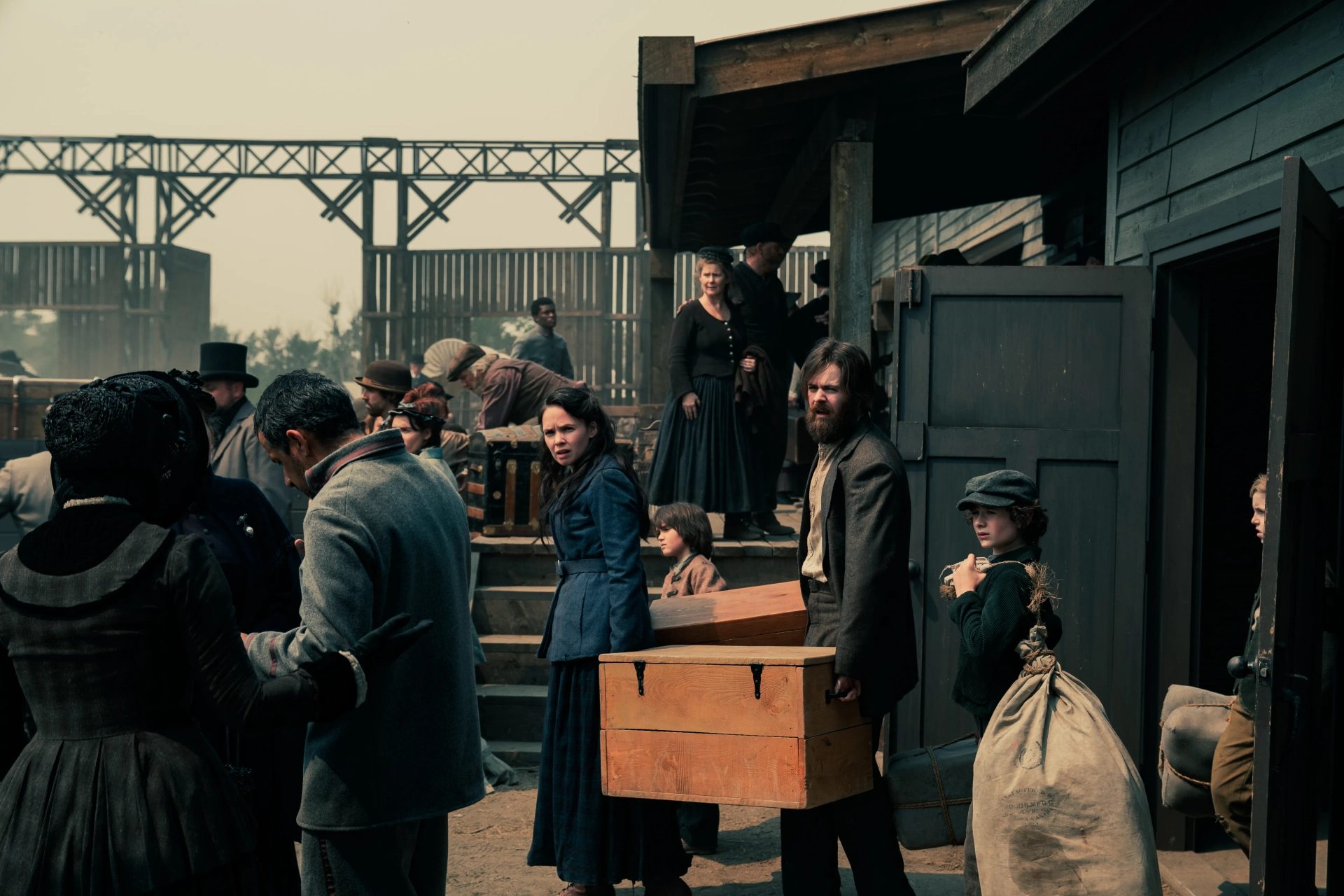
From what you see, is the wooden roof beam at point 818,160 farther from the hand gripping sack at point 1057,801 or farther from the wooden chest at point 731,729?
the hand gripping sack at point 1057,801

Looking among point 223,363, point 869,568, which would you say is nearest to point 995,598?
point 869,568

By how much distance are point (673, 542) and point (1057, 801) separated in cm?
278

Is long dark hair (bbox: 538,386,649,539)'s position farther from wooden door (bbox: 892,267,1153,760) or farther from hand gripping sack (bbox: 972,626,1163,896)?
wooden door (bbox: 892,267,1153,760)

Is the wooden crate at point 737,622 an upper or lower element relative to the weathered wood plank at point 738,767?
upper

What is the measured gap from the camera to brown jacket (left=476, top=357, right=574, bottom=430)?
8.40 metres

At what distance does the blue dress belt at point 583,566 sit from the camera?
4.08 m

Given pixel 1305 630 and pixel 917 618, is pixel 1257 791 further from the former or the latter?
pixel 917 618

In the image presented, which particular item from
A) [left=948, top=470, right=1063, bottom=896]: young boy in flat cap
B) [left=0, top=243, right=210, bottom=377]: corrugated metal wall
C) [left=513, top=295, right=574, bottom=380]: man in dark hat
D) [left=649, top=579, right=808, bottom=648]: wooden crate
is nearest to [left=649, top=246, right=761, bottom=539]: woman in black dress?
[left=649, top=579, right=808, bottom=648]: wooden crate

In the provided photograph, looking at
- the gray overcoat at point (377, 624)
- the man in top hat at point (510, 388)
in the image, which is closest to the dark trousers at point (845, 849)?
the gray overcoat at point (377, 624)

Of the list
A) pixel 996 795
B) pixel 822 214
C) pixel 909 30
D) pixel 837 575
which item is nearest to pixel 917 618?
pixel 837 575

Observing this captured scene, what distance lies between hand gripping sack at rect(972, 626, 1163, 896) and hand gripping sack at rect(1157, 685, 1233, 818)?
61cm

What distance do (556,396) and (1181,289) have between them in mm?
2764

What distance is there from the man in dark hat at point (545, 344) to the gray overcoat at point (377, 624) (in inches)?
348

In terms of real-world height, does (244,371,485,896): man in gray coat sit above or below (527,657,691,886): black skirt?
above
